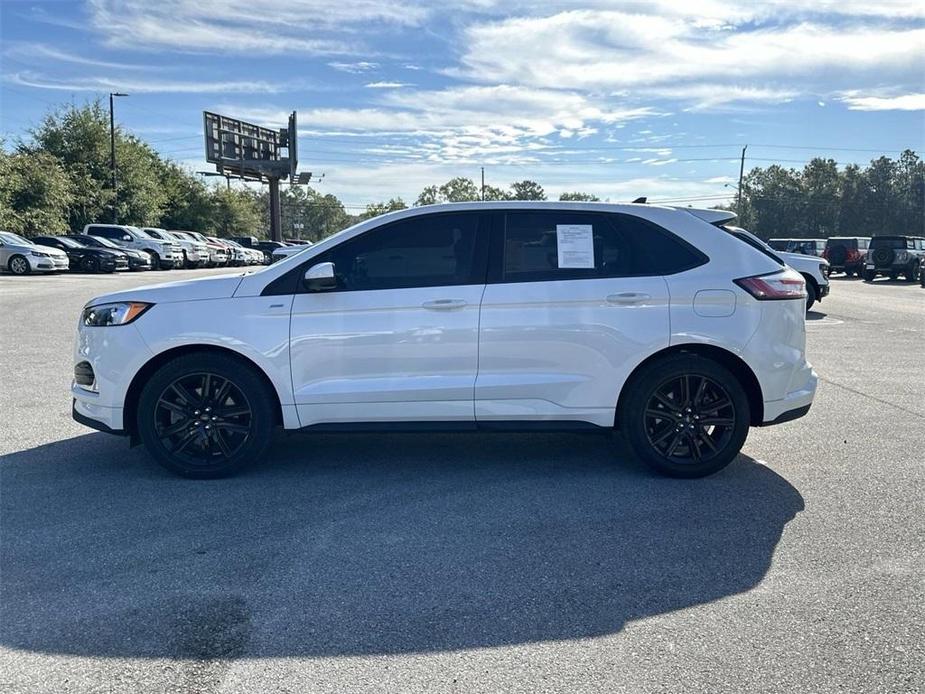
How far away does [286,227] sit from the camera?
121 meters

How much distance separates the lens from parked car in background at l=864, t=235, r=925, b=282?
95.2 ft

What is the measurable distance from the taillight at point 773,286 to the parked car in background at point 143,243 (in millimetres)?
32444

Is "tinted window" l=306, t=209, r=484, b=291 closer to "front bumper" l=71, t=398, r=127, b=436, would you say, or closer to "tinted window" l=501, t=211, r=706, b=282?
"tinted window" l=501, t=211, r=706, b=282

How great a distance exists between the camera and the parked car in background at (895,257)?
2903cm

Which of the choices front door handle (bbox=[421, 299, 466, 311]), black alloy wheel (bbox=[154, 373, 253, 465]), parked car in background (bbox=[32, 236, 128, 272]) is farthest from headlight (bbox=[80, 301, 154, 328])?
parked car in background (bbox=[32, 236, 128, 272])

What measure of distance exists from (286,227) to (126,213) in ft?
242

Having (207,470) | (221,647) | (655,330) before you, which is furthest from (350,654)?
(655,330)

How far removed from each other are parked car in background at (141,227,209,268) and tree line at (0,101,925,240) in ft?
23.5

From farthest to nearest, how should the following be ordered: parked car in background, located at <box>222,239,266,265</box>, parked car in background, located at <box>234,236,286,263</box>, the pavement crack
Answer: parked car in background, located at <box>234,236,286,263</box> < parked car in background, located at <box>222,239,266,265</box> < the pavement crack

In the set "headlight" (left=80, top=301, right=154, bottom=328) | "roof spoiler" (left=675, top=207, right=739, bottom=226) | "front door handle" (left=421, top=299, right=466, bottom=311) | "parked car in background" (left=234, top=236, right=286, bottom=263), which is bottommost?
"headlight" (left=80, top=301, right=154, bottom=328)

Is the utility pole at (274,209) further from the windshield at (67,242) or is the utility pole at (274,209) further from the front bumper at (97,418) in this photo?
the front bumper at (97,418)

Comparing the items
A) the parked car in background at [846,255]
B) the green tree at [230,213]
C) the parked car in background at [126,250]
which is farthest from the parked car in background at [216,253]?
the parked car in background at [846,255]

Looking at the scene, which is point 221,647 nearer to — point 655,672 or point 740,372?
point 655,672


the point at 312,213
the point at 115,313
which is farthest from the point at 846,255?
the point at 312,213
